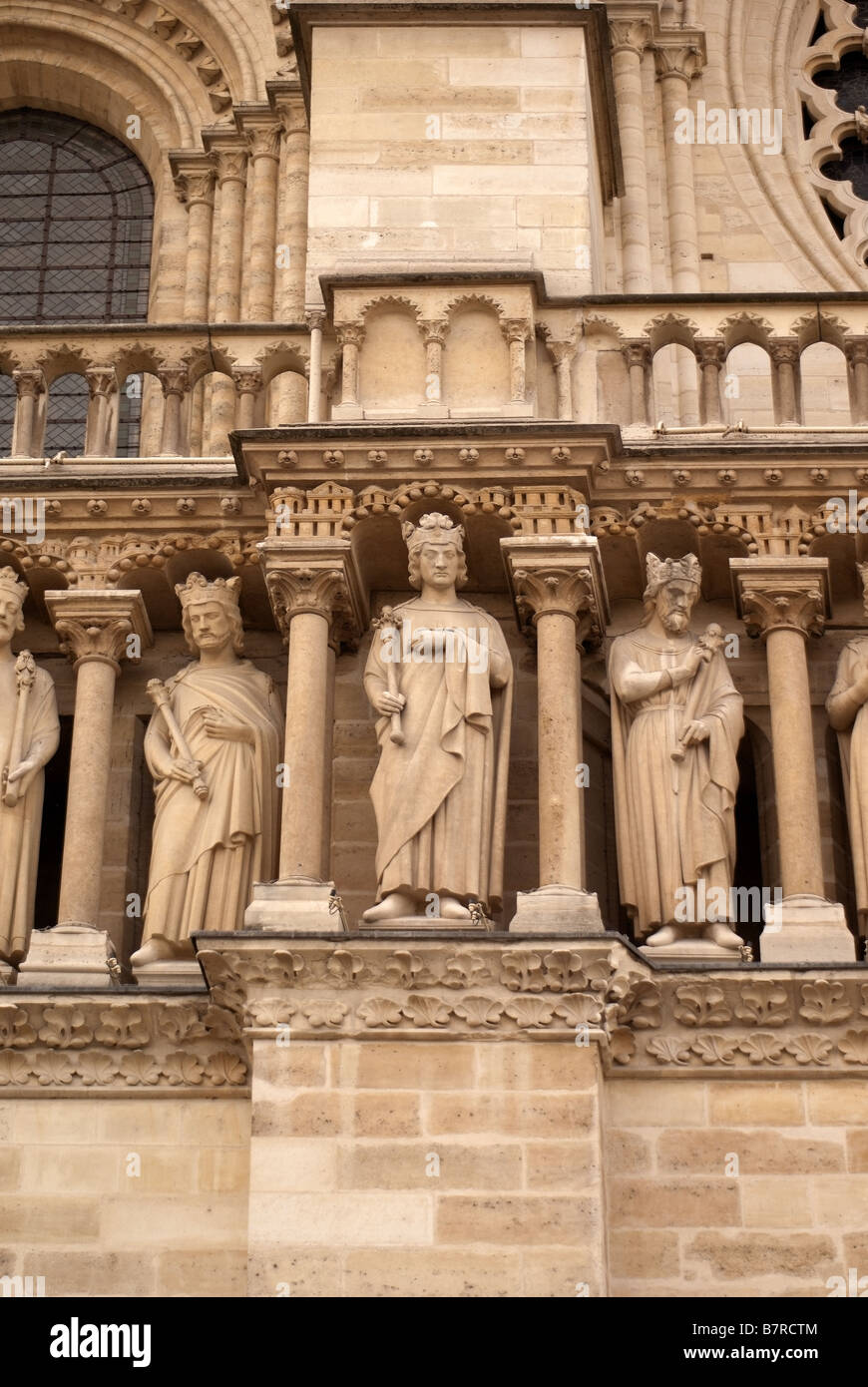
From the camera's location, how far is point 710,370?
14.9 metres

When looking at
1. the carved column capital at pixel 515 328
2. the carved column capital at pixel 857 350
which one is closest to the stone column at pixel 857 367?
the carved column capital at pixel 857 350

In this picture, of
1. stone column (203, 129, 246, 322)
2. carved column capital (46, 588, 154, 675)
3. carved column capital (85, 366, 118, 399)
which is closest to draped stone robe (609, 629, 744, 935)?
carved column capital (46, 588, 154, 675)

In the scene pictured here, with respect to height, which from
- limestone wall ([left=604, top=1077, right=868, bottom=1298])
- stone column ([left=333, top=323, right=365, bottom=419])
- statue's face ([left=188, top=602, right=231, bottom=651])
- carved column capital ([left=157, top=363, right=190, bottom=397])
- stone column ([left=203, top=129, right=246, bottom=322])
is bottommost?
limestone wall ([left=604, top=1077, right=868, bottom=1298])

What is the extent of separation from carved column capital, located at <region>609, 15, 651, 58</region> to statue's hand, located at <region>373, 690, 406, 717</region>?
6.03 meters

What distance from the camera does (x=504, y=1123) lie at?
1233 cm

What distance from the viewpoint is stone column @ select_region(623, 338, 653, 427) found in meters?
14.8

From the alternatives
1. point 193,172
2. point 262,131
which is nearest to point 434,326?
point 262,131

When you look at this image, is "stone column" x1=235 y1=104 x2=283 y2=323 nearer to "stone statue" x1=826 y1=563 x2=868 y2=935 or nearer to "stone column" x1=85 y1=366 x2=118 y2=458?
"stone column" x1=85 y1=366 x2=118 y2=458

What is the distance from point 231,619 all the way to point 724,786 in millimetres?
2604

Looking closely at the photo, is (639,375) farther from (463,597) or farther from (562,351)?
(463,597)

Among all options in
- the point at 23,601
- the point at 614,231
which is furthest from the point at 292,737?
the point at 614,231

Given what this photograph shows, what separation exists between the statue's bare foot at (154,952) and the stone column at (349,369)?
9.26 ft
